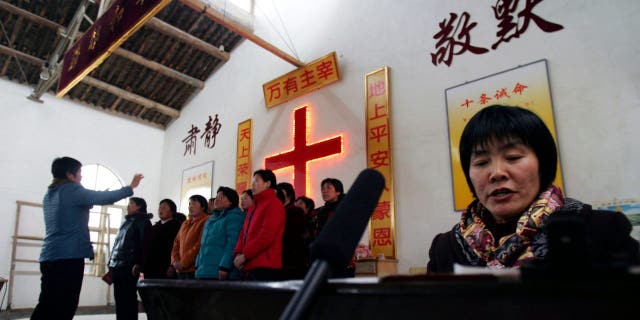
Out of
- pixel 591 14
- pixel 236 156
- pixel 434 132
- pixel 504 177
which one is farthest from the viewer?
pixel 236 156

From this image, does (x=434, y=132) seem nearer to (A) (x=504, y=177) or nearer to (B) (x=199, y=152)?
(A) (x=504, y=177)

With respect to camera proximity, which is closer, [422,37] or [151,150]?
[422,37]

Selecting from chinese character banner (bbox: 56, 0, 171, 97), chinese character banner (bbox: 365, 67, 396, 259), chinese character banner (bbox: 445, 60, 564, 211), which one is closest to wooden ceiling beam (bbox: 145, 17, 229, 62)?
chinese character banner (bbox: 56, 0, 171, 97)

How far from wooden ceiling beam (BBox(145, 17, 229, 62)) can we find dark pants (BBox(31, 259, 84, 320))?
4.29m

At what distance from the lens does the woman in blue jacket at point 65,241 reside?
8.77 ft

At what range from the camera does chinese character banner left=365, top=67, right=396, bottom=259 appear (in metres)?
4.07

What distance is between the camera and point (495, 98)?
3627 mm

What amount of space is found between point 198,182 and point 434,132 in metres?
3.89

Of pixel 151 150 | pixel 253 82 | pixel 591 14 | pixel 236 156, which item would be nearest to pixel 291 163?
pixel 236 156

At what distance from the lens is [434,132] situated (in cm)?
401

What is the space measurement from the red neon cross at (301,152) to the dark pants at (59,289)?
2.53 meters

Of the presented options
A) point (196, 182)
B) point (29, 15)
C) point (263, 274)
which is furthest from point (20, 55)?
point (263, 274)

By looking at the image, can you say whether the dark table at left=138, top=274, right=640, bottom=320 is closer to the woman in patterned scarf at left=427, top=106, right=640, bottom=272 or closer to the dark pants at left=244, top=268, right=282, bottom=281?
the woman in patterned scarf at left=427, top=106, right=640, bottom=272

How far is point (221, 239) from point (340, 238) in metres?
3.25
